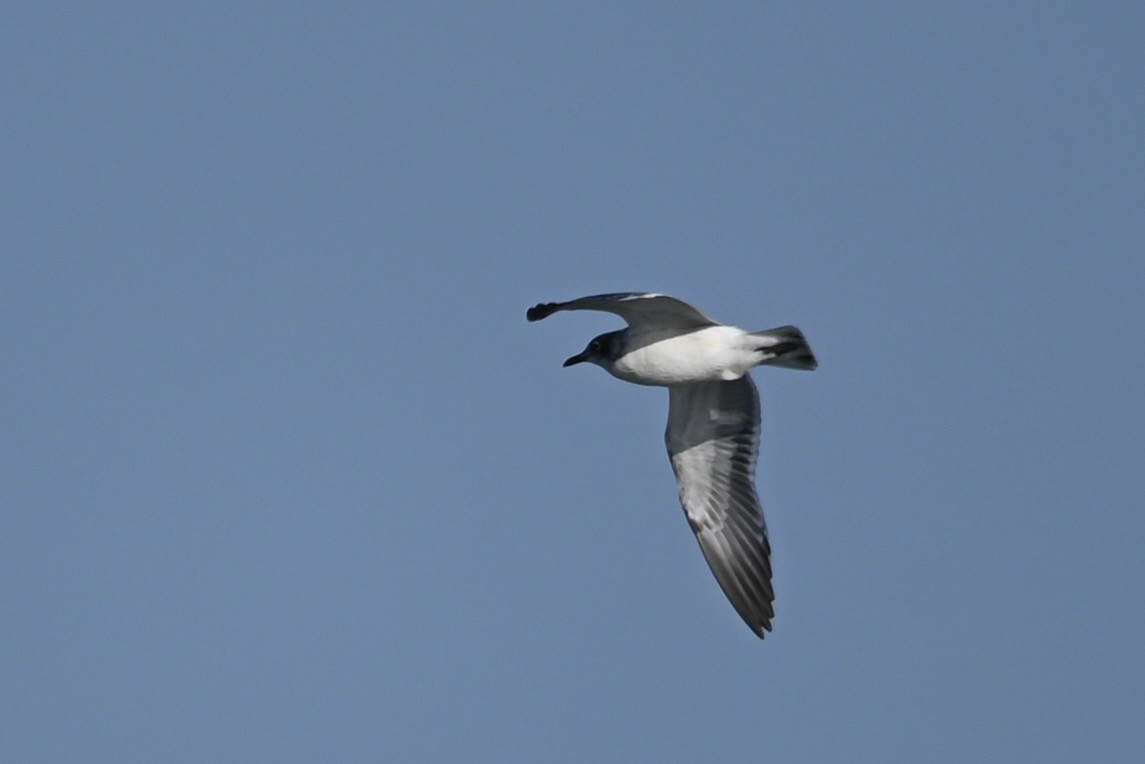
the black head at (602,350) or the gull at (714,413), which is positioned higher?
the black head at (602,350)

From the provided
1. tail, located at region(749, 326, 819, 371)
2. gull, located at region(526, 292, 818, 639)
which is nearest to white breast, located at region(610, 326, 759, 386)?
gull, located at region(526, 292, 818, 639)

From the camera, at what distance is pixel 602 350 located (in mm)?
13328

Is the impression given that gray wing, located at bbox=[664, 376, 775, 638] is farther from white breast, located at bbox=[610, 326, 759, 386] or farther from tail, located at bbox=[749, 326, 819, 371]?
tail, located at bbox=[749, 326, 819, 371]

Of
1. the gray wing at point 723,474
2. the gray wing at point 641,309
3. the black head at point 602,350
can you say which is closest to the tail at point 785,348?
the gray wing at point 641,309

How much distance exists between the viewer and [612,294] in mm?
11586

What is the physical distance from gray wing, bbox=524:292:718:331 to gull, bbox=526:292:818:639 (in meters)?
0.01

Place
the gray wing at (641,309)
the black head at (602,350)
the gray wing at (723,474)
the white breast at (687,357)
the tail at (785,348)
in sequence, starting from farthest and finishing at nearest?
1. the gray wing at (723,474)
2. the black head at (602,350)
3. the white breast at (687,357)
4. the tail at (785,348)
5. the gray wing at (641,309)

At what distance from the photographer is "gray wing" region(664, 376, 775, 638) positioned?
46.6 feet

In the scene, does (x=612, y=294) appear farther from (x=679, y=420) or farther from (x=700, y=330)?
(x=679, y=420)

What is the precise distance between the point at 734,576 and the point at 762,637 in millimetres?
647

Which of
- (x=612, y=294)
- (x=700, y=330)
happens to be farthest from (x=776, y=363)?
(x=612, y=294)

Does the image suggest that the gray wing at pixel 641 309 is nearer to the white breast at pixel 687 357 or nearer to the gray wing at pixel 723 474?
the white breast at pixel 687 357

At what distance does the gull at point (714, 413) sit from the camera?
1263 centimetres

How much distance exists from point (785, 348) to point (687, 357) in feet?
2.58
